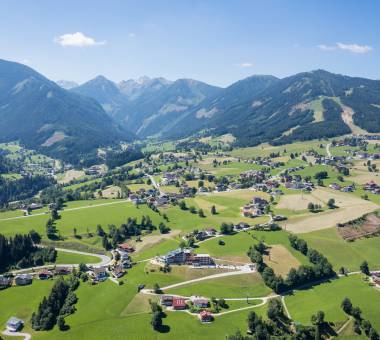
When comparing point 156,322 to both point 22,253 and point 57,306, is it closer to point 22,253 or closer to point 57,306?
point 57,306

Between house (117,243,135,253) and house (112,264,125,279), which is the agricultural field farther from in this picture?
house (117,243,135,253)

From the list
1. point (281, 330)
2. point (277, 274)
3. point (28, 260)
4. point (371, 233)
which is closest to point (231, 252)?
point (277, 274)

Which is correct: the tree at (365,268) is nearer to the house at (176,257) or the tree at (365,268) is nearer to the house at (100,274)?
the house at (176,257)

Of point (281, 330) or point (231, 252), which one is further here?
point (231, 252)

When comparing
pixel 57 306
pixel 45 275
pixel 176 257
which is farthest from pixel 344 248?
pixel 45 275

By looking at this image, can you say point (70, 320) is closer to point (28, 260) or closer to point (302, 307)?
point (28, 260)

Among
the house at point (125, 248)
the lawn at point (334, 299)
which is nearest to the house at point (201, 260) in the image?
the house at point (125, 248)

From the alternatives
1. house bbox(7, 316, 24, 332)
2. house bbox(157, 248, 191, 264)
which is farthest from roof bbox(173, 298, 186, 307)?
house bbox(7, 316, 24, 332)
